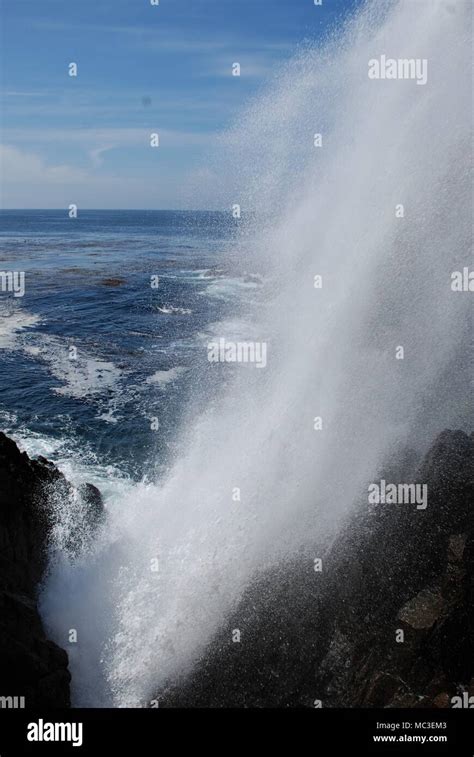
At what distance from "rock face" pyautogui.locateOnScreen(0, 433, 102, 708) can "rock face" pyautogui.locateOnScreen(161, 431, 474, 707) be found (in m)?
3.62

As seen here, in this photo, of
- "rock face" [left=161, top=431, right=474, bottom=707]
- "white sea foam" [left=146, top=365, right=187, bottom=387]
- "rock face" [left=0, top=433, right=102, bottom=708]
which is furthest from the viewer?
"white sea foam" [left=146, top=365, right=187, bottom=387]

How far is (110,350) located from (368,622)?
3414 centimetres

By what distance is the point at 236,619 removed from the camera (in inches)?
666

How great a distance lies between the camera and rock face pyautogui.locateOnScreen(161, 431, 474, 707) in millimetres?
14188

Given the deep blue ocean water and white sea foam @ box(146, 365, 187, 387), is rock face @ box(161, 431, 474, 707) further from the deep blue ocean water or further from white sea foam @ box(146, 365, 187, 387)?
white sea foam @ box(146, 365, 187, 387)

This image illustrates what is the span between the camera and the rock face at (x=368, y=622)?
14.2 m

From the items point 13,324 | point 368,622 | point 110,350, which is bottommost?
point 368,622

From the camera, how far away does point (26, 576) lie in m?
18.3

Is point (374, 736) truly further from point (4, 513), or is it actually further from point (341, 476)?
point (4, 513)

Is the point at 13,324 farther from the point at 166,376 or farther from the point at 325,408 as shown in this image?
the point at 325,408

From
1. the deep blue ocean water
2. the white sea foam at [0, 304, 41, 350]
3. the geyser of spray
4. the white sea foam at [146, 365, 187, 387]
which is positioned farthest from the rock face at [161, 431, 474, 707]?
the white sea foam at [0, 304, 41, 350]

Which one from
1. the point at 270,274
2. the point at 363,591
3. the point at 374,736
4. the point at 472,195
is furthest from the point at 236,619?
the point at 270,274

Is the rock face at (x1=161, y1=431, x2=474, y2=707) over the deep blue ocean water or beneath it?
beneath

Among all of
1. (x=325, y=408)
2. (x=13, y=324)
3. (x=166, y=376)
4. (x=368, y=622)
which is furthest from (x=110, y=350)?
(x=368, y=622)
